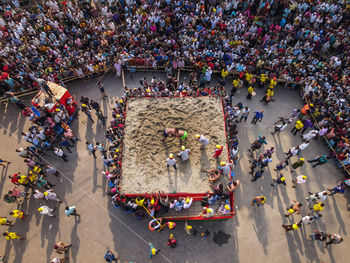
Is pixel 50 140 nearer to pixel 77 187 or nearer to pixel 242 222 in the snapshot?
pixel 77 187

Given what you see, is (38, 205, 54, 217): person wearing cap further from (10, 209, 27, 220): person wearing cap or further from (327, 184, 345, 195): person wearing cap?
(327, 184, 345, 195): person wearing cap

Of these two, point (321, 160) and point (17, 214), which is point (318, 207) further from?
point (17, 214)

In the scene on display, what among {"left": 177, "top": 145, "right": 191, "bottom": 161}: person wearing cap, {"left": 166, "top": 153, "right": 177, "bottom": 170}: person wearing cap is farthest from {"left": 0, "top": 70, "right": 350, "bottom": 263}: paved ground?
{"left": 177, "top": 145, "right": 191, "bottom": 161}: person wearing cap

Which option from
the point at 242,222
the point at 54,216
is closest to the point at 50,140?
the point at 54,216

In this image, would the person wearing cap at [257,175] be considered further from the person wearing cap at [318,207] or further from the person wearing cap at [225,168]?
the person wearing cap at [318,207]

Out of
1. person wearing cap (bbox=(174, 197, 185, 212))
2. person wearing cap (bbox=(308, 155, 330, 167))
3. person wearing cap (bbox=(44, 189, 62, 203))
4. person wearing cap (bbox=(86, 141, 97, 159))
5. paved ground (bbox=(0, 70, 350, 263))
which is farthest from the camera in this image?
person wearing cap (bbox=(86, 141, 97, 159))

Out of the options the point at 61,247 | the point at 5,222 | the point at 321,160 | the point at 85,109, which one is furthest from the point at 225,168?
the point at 5,222

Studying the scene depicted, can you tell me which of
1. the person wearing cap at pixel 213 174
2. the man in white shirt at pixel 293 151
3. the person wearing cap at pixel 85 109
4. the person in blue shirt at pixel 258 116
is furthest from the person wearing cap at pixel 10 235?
the man in white shirt at pixel 293 151
